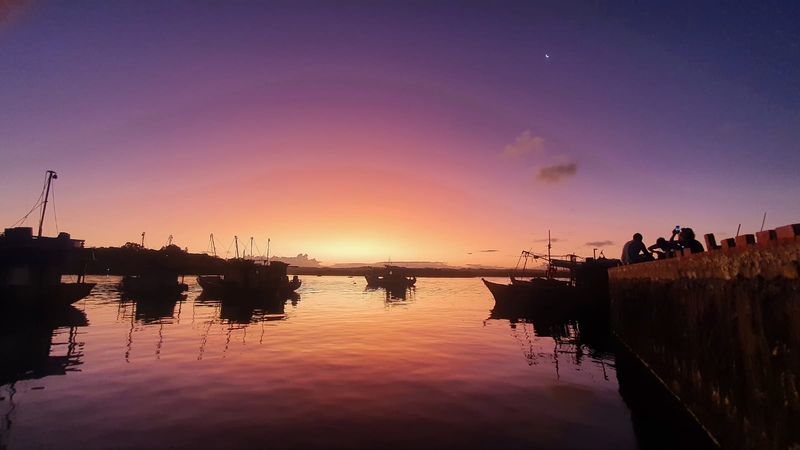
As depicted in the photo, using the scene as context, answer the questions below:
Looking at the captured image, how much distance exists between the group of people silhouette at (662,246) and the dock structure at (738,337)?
3530 millimetres

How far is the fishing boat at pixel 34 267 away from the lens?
33.1m

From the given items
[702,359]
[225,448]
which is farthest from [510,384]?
[225,448]

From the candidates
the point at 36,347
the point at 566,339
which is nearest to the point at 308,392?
the point at 36,347

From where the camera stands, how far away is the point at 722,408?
309 inches

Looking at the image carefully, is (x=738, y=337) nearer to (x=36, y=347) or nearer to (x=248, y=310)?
(x=36, y=347)

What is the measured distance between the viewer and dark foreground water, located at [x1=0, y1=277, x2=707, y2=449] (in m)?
8.55

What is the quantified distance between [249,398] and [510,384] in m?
8.23

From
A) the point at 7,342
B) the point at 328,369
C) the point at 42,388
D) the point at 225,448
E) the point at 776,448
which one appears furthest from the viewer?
the point at 7,342

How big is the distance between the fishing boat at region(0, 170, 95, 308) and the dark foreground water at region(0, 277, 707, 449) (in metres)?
13.7

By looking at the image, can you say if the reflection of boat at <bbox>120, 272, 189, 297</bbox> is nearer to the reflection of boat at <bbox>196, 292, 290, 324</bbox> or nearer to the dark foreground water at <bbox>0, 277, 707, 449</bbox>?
the reflection of boat at <bbox>196, 292, 290, 324</bbox>

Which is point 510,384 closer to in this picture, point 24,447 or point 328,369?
point 328,369

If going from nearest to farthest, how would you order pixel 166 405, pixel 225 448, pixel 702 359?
pixel 225 448, pixel 702 359, pixel 166 405

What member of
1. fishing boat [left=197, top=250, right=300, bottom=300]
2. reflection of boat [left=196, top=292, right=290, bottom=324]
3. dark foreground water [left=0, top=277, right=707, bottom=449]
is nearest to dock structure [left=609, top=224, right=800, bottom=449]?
dark foreground water [left=0, top=277, right=707, bottom=449]

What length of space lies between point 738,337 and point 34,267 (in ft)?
155
